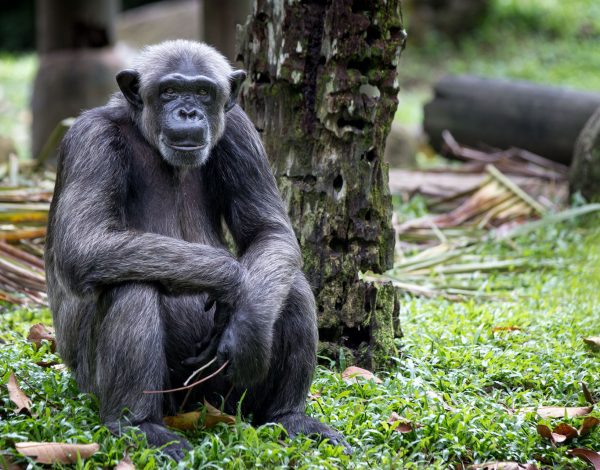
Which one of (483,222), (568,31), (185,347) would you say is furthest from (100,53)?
(568,31)

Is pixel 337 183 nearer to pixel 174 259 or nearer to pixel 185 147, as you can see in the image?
pixel 185 147

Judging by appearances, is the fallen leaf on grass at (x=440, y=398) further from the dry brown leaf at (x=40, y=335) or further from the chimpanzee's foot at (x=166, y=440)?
the dry brown leaf at (x=40, y=335)

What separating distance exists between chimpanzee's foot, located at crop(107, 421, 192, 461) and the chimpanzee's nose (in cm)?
168

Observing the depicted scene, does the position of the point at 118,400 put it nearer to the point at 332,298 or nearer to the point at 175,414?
the point at 175,414

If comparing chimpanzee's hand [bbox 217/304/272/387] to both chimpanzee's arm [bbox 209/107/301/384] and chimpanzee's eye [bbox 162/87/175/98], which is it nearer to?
chimpanzee's arm [bbox 209/107/301/384]

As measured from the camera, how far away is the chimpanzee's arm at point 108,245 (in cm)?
472

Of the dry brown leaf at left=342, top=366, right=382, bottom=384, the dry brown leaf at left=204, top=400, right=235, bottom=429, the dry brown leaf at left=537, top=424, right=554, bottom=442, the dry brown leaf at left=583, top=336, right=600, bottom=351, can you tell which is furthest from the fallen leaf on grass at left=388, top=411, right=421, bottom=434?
the dry brown leaf at left=583, top=336, right=600, bottom=351

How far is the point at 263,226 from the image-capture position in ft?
17.6

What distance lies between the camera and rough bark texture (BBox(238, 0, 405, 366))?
19.4 feet

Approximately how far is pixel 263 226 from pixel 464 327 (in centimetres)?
229

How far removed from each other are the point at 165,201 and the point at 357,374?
1.71m

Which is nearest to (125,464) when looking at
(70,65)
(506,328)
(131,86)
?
(131,86)

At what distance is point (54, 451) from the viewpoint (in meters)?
4.35

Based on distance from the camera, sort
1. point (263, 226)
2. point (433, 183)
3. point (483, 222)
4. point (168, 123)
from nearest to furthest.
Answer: point (168, 123) < point (263, 226) < point (483, 222) < point (433, 183)
